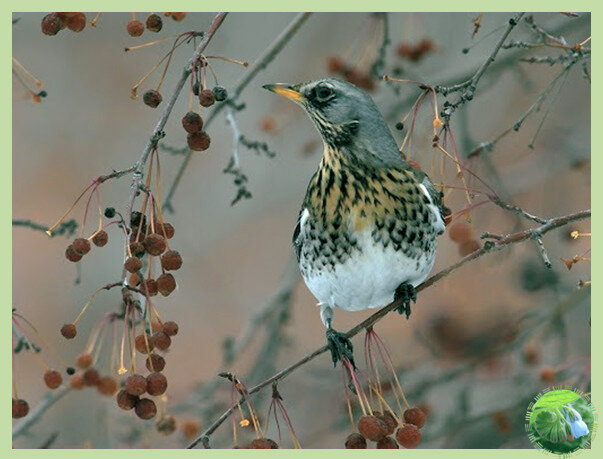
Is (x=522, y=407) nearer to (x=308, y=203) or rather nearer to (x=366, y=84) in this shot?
(x=308, y=203)

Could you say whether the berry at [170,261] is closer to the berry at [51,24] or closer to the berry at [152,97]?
the berry at [152,97]

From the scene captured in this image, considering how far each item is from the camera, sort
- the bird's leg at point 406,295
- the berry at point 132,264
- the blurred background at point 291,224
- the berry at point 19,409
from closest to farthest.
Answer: the berry at point 132,264 < the berry at point 19,409 < the bird's leg at point 406,295 < the blurred background at point 291,224

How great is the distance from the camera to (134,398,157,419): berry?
1.81 metres

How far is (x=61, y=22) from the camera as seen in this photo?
6.49ft

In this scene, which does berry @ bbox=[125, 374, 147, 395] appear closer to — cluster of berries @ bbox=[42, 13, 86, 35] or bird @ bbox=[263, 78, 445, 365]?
bird @ bbox=[263, 78, 445, 365]

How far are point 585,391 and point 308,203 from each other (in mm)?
798

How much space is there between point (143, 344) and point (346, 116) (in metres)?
0.78

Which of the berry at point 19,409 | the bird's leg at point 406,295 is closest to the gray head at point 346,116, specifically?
the bird's leg at point 406,295

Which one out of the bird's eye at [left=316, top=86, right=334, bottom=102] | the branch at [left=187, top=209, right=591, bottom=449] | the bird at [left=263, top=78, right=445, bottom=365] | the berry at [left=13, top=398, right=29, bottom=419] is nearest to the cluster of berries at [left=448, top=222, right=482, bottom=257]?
the bird at [left=263, top=78, right=445, bottom=365]

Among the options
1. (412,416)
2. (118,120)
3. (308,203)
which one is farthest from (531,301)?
(118,120)

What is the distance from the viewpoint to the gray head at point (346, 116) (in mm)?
2256

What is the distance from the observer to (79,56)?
3666 millimetres

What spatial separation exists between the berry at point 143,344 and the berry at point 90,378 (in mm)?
456

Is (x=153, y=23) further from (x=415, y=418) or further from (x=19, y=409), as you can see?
(x=415, y=418)
